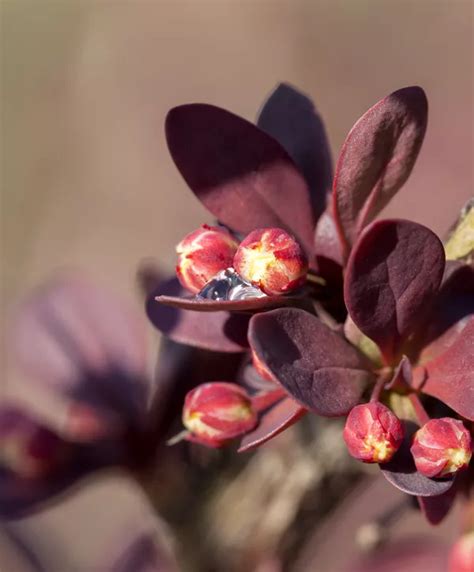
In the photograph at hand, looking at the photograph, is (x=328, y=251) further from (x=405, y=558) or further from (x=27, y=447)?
(x=405, y=558)

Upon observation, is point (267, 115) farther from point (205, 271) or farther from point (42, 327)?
point (42, 327)

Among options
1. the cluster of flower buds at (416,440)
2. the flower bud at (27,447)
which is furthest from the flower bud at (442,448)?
the flower bud at (27,447)

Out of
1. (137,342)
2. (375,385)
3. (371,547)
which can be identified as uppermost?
(375,385)

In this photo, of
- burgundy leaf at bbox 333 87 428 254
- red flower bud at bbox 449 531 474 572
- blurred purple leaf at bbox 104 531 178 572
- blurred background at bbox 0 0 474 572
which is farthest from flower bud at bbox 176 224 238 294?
blurred background at bbox 0 0 474 572

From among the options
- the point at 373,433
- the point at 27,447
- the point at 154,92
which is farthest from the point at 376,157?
the point at 154,92

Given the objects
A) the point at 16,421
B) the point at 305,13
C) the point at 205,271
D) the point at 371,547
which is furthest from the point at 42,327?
the point at 305,13

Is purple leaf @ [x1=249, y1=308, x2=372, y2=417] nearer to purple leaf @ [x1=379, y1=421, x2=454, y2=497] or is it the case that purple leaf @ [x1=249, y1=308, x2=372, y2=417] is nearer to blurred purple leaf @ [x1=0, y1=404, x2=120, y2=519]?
purple leaf @ [x1=379, y1=421, x2=454, y2=497]

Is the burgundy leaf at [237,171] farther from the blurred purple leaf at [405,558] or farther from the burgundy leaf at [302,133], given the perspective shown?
the blurred purple leaf at [405,558]
